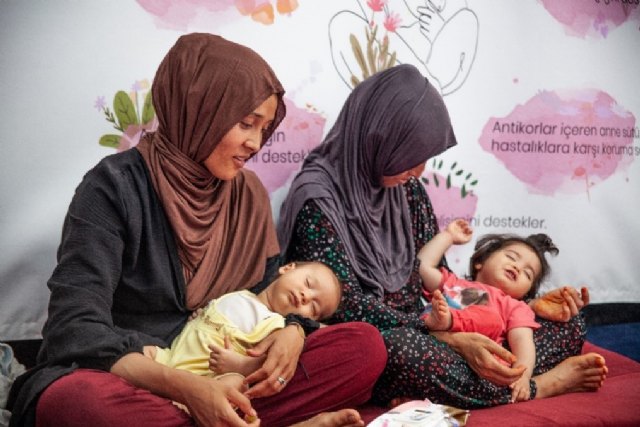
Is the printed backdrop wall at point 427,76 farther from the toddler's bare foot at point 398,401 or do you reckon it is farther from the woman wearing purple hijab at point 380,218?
the toddler's bare foot at point 398,401

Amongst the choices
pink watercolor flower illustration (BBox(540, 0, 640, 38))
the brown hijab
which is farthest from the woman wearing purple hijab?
pink watercolor flower illustration (BBox(540, 0, 640, 38))

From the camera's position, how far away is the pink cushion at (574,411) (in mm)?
1871

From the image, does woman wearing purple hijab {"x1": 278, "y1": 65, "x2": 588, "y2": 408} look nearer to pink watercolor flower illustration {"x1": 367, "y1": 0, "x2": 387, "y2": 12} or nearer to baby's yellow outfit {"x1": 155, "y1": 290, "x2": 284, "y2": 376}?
baby's yellow outfit {"x1": 155, "y1": 290, "x2": 284, "y2": 376}

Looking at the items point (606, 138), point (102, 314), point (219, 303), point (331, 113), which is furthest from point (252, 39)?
point (606, 138)

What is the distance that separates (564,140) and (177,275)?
1897 mm

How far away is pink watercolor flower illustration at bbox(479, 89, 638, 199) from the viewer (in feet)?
9.88

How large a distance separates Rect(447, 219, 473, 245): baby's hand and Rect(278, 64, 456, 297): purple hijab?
0.89 feet

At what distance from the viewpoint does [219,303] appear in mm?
1882

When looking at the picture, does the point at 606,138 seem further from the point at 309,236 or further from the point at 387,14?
the point at 309,236

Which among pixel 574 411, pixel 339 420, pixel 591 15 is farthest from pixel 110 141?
pixel 591 15

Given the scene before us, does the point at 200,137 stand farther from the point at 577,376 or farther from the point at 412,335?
the point at 577,376

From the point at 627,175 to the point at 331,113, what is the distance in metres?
1.43

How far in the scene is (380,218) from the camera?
7.79 ft

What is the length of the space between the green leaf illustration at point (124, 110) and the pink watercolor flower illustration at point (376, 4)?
37.7 inches
